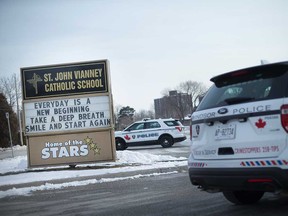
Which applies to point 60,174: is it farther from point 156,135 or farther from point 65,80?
point 156,135

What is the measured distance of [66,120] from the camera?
1289 cm

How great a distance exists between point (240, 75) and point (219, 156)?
1.12 m

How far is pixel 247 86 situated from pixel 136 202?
3.26 meters

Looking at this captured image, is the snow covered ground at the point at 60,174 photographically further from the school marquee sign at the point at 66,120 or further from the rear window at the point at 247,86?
the rear window at the point at 247,86

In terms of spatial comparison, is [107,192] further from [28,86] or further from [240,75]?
[28,86]

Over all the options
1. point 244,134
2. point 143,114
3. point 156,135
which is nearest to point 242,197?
point 244,134

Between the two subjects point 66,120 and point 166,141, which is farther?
point 166,141

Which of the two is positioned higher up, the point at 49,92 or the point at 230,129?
the point at 49,92

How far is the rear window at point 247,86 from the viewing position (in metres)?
4.33

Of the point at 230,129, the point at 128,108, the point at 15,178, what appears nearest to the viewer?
the point at 230,129

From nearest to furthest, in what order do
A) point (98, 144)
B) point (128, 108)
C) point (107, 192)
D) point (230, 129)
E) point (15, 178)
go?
point (230, 129) < point (107, 192) < point (15, 178) < point (98, 144) < point (128, 108)

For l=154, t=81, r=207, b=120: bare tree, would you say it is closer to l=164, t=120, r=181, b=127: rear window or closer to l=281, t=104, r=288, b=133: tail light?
l=164, t=120, r=181, b=127: rear window

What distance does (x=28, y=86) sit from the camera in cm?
1298

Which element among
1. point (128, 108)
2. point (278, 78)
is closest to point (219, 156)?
point (278, 78)
